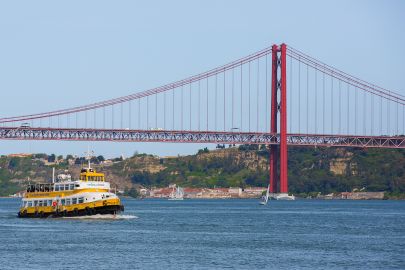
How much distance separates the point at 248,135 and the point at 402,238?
101 metres

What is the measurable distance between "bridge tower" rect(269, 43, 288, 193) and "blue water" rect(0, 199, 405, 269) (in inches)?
2637

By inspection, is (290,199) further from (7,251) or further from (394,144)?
(7,251)

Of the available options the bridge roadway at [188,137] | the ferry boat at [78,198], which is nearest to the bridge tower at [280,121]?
the bridge roadway at [188,137]

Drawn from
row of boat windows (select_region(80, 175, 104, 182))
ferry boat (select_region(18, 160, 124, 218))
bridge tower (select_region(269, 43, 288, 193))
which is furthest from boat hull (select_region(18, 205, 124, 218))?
bridge tower (select_region(269, 43, 288, 193))

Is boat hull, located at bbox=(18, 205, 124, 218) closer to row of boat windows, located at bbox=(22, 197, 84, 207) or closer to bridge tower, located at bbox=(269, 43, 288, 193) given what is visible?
row of boat windows, located at bbox=(22, 197, 84, 207)

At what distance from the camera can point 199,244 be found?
264ft

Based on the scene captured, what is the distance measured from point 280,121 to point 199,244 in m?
102

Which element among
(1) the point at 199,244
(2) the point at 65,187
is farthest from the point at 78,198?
(1) the point at 199,244

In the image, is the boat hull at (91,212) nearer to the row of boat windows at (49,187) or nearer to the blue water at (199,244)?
the blue water at (199,244)

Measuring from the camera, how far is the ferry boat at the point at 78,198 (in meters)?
105

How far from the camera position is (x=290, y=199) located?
643 feet

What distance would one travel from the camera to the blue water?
221 feet

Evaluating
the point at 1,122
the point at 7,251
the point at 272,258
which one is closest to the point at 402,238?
the point at 272,258

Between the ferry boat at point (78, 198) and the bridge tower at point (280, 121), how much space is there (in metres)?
72.8
